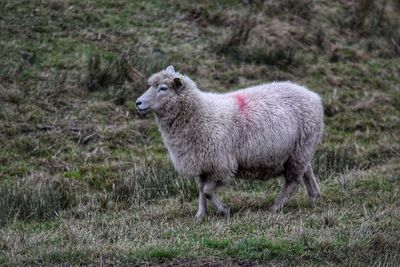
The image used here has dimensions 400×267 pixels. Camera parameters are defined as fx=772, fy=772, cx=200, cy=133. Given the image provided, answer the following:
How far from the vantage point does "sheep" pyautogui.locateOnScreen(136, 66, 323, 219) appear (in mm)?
8484

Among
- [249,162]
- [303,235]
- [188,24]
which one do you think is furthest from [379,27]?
[303,235]

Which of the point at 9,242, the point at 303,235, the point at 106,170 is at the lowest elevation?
the point at 106,170

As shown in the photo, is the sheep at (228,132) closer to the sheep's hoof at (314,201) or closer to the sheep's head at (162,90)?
the sheep's head at (162,90)

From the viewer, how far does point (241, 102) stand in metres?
8.79

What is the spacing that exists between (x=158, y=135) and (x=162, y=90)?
10.8 ft

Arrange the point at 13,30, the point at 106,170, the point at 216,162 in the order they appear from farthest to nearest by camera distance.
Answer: the point at 13,30
the point at 106,170
the point at 216,162

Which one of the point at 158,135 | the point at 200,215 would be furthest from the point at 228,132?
the point at 158,135

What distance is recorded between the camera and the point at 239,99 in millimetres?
8836

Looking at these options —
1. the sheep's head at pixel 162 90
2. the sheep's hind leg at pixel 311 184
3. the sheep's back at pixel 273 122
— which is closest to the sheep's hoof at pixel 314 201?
the sheep's hind leg at pixel 311 184

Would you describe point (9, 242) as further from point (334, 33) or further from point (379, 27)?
point (379, 27)

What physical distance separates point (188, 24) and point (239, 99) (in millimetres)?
6297

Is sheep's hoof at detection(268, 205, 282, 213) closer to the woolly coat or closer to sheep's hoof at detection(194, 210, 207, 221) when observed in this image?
the woolly coat

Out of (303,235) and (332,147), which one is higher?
(303,235)

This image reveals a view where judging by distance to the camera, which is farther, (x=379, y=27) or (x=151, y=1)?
(x=379, y=27)
